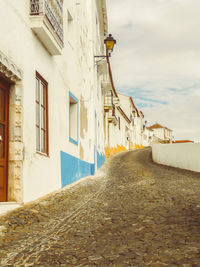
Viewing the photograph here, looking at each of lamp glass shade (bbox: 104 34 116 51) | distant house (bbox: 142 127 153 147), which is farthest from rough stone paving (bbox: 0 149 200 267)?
distant house (bbox: 142 127 153 147)

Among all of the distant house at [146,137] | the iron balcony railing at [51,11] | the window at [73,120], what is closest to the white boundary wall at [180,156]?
the window at [73,120]

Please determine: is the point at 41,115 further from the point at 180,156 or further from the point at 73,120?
the point at 180,156

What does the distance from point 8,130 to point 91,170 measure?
8190 millimetres

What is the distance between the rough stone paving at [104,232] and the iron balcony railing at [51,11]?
11.5 feet

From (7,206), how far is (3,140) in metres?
1.10

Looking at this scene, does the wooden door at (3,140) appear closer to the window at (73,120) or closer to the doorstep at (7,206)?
the doorstep at (7,206)

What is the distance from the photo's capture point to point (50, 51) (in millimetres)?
8125

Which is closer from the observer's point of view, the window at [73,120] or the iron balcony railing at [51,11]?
the iron balcony railing at [51,11]

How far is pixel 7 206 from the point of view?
18.6 ft

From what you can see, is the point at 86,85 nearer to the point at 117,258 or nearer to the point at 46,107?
the point at 46,107

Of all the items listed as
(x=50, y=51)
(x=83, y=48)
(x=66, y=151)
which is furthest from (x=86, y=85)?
(x=50, y=51)

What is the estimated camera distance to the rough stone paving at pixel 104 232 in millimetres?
3430

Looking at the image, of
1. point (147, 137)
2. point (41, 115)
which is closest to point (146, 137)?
point (147, 137)

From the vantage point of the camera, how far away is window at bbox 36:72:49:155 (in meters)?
7.49
